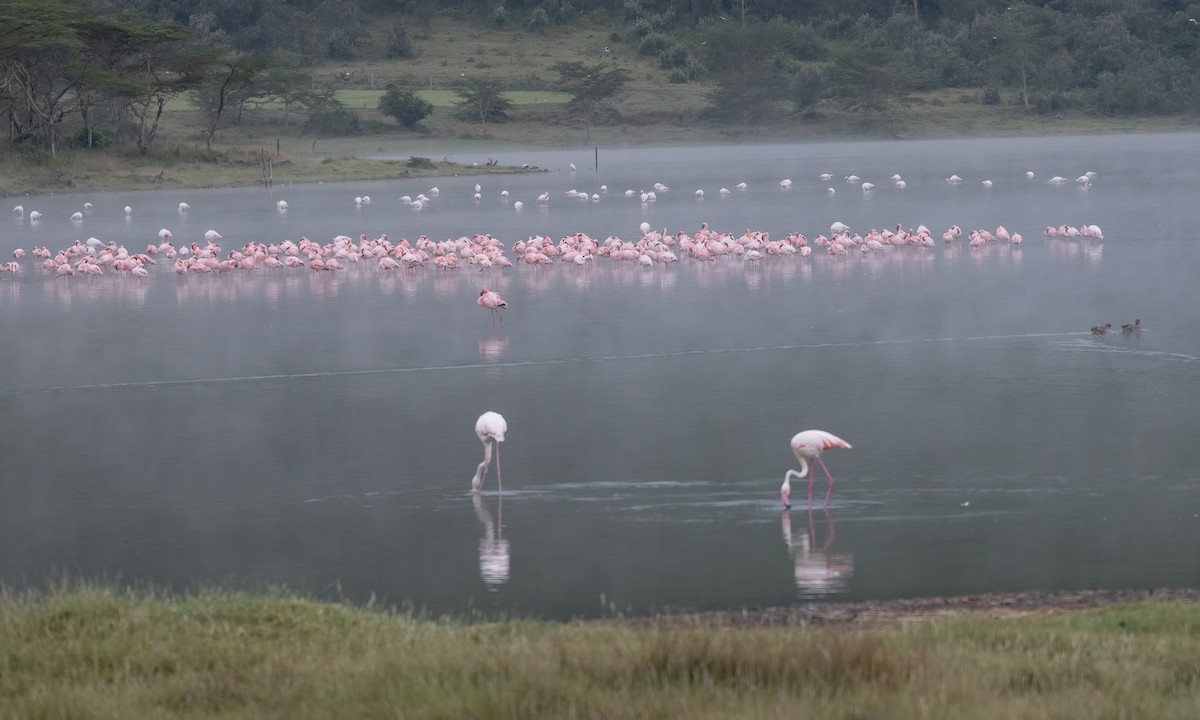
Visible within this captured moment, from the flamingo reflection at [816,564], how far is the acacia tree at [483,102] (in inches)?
2473

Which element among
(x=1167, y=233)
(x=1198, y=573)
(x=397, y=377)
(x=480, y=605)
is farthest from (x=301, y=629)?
(x=1167, y=233)

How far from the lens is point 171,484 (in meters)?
10.2

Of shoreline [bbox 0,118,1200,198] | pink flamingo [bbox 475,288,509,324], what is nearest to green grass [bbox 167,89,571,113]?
shoreline [bbox 0,118,1200,198]

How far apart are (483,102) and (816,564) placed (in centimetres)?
6362

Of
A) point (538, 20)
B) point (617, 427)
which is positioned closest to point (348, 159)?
point (538, 20)

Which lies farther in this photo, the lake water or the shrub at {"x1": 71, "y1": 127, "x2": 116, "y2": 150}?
the shrub at {"x1": 71, "y1": 127, "x2": 116, "y2": 150}

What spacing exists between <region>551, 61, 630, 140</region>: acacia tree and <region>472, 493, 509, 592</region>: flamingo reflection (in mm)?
63128

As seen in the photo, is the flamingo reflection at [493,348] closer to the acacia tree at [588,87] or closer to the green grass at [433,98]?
the acacia tree at [588,87]

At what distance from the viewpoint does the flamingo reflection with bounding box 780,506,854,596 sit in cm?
759

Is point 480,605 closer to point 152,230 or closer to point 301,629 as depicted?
point 301,629

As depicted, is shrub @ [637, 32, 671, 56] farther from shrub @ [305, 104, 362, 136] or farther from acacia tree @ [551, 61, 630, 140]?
shrub @ [305, 104, 362, 136]

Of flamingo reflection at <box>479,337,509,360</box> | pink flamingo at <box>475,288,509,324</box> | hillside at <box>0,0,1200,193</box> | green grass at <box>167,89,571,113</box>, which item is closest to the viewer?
flamingo reflection at <box>479,337,509,360</box>

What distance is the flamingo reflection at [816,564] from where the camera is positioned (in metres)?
7.59

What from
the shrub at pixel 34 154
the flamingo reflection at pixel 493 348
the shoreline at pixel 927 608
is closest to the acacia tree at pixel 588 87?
the shrub at pixel 34 154
